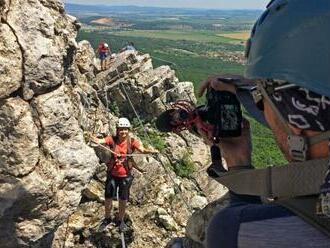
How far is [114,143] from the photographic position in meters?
9.71

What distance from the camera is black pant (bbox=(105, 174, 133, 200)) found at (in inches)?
398

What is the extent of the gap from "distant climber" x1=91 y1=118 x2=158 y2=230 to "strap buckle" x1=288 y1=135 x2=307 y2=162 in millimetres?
7845

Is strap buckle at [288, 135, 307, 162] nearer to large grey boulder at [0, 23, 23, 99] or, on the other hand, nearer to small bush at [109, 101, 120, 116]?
large grey boulder at [0, 23, 23, 99]

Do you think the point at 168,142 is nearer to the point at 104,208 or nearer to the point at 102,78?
the point at 102,78

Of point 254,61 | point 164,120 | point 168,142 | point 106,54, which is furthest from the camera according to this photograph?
point 106,54

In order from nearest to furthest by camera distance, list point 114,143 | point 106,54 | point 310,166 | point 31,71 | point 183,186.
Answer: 1. point 310,166
2. point 31,71
3. point 114,143
4. point 183,186
5. point 106,54

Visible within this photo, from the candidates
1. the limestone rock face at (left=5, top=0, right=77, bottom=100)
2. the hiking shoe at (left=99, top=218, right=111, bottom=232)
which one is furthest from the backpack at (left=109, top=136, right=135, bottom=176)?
the limestone rock face at (left=5, top=0, right=77, bottom=100)

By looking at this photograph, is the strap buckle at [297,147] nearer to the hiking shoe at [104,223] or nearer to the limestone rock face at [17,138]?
the limestone rock face at [17,138]

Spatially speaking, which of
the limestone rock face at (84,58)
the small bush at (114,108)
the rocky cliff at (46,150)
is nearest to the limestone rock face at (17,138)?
the rocky cliff at (46,150)

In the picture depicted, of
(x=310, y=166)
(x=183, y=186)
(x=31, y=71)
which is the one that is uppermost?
(x=310, y=166)

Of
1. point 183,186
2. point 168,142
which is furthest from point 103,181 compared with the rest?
point 168,142

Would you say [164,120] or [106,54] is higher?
[164,120]

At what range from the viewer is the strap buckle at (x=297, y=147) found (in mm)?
1510

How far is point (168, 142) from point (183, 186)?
1950mm
